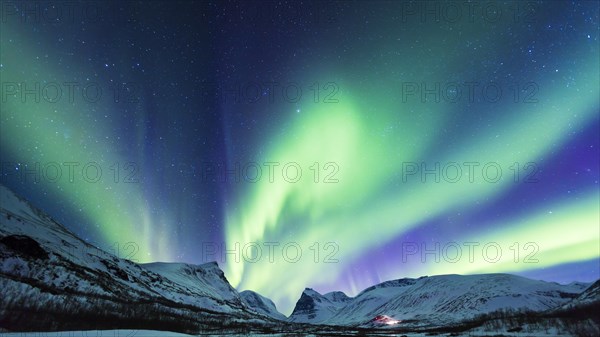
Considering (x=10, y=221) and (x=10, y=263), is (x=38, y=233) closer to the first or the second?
(x=10, y=221)

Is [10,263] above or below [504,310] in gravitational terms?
above

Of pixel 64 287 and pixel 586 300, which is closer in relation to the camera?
pixel 64 287

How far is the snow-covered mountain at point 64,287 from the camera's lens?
74.0 meters

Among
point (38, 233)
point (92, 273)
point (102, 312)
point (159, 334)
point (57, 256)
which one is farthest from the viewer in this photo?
point (38, 233)

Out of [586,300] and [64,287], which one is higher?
[586,300]

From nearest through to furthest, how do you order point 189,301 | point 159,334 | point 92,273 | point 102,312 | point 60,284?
point 159,334, point 102,312, point 60,284, point 92,273, point 189,301

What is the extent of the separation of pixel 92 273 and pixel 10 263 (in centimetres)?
4284

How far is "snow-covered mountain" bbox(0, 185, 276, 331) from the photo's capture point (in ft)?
243

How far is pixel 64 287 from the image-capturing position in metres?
99.8

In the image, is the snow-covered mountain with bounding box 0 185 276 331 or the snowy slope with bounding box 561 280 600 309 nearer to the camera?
the snow-covered mountain with bounding box 0 185 276 331

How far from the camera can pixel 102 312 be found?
295ft

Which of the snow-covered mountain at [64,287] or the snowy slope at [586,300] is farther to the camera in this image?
the snowy slope at [586,300]

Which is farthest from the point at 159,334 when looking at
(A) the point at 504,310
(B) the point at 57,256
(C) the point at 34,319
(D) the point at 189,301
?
(A) the point at 504,310

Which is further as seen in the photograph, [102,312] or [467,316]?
[467,316]
